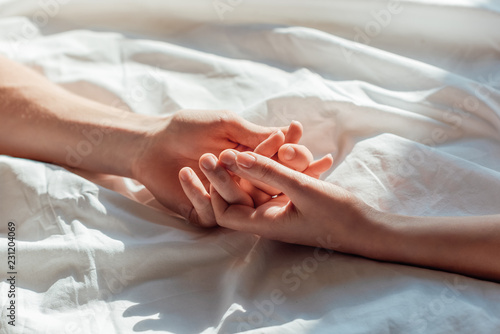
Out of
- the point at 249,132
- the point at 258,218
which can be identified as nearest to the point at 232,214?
the point at 258,218

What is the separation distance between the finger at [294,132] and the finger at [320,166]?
0.17 ft

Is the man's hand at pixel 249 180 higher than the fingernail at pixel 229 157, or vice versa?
the fingernail at pixel 229 157

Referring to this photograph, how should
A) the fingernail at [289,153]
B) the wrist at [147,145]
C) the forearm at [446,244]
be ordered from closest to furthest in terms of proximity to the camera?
1. the forearm at [446,244]
2. the fingernail at [289,153]
3. the wrist at [147,145]

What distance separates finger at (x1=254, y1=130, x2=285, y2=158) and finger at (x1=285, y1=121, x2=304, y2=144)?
0.02 m

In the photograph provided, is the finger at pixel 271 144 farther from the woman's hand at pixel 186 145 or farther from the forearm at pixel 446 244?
the forearm at pixel 446 244

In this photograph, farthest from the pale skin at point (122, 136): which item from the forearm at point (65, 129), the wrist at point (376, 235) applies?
the wrist at point (376, 235)

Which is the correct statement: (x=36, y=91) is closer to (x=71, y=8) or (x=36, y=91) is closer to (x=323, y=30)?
(x=71, y=8)

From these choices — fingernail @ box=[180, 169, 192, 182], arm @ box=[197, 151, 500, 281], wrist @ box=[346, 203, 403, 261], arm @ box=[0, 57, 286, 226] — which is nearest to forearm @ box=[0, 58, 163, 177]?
arm @ box=[0, 57, 286, 226]

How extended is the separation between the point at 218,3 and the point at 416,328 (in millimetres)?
844

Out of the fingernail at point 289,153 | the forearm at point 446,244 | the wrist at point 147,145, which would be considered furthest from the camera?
the wrist at point 147,145

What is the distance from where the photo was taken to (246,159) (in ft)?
2.73

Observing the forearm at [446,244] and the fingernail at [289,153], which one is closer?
the forearm at [446,244]

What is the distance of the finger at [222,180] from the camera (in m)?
0.87

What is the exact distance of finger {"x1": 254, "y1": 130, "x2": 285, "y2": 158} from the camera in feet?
3.01
